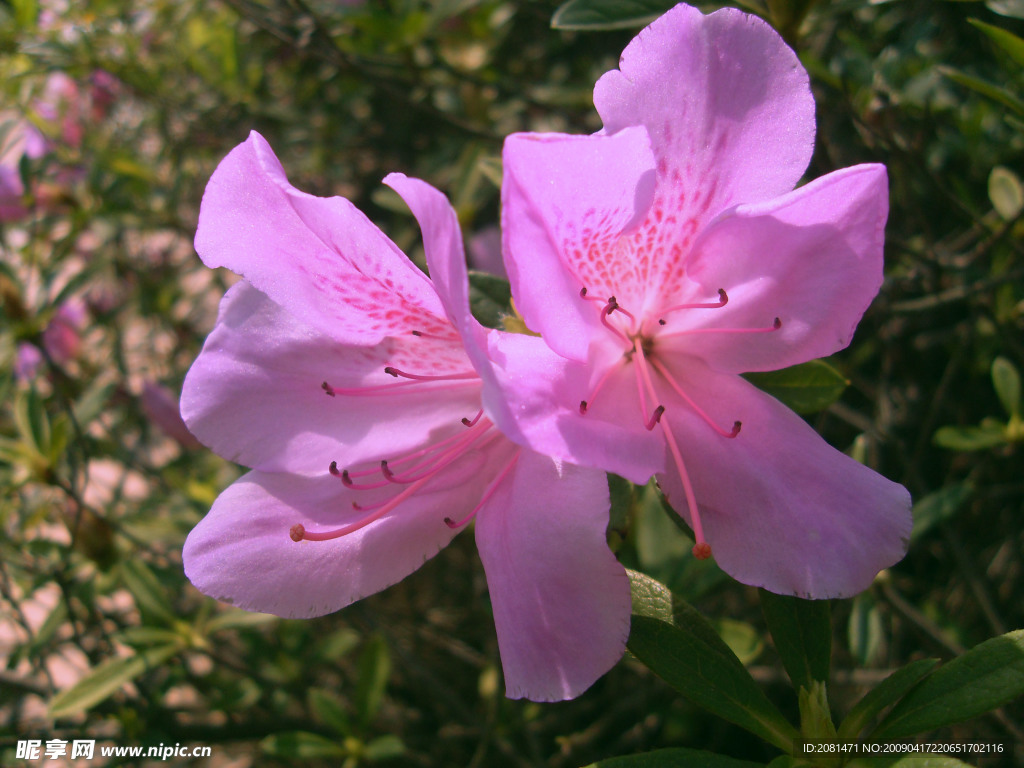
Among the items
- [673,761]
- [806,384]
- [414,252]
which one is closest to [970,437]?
[806,384]

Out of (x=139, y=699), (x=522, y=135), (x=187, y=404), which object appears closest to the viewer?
(x=522, y=135)

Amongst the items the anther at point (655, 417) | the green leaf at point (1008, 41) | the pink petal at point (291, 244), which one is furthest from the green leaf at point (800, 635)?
the green leaf at point (1008, 41)

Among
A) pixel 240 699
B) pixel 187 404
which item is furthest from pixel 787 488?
pixel 240 699

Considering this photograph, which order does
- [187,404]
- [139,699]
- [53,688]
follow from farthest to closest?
[139,699], [53,688], [187,404]

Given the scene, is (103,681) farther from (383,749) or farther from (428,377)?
(428,377)

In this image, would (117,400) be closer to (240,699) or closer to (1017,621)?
(240,699)

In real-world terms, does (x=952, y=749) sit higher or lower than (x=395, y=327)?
lower

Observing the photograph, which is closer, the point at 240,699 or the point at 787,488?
the point at 787,488

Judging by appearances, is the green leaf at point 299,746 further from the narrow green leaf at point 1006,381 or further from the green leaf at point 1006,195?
the green leaf at point 1006,195
